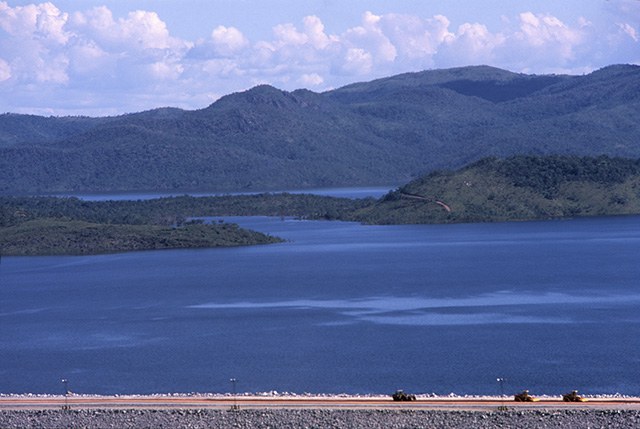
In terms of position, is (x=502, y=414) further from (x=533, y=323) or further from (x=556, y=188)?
(x=556, y=188)

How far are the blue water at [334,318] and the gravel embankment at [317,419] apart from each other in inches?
341

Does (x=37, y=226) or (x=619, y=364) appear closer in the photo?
(x=619, y=364)

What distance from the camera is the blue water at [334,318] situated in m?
61.3

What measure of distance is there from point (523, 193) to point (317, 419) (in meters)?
132

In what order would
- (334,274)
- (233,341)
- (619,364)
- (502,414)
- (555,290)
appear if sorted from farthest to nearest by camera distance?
1. (334,274)
2. (555,290)
3. (233,341)
4. (619,364)
5. (502,414)

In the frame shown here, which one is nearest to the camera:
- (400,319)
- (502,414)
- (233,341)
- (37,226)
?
(502,414)

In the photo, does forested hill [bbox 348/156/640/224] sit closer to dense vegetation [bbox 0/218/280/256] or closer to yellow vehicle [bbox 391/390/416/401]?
dense vegetation [bbox 0/218/280/256]

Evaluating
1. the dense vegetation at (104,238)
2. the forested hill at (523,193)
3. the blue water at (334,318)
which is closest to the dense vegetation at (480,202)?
the forested hill at (523,193)

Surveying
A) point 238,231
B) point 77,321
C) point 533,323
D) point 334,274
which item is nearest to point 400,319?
point 533,323

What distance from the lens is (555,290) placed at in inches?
3708

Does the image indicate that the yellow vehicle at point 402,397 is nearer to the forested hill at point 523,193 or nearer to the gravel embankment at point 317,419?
the gravel embankment at point 317,419

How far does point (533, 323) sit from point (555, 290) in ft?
62.4

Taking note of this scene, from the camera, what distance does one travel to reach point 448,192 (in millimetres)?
178000

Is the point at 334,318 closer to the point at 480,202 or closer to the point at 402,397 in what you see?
the point at 402,397
